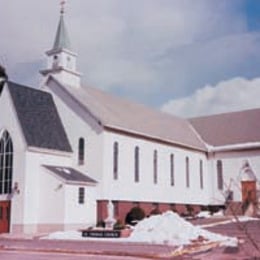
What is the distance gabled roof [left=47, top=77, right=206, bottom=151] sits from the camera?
3366cm

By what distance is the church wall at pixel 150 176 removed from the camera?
32.7 metres

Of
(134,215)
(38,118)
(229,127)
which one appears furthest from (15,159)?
(229,127)

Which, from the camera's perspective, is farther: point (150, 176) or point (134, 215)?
point (150, 176)

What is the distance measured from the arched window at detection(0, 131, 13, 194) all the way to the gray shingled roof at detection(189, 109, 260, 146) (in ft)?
69.9

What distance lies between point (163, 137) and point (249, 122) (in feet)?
38.7

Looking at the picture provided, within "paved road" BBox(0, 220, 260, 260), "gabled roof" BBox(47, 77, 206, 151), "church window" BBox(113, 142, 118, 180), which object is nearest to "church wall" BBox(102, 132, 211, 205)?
"church window" BBox(113, 142, 118, 180)

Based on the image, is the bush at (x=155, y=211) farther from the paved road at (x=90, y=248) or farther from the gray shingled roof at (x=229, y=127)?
the paved road at (x=90, y=248)

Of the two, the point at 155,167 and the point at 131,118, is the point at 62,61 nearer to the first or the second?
the point at 131,118

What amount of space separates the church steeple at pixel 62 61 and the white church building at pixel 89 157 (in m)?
0.08

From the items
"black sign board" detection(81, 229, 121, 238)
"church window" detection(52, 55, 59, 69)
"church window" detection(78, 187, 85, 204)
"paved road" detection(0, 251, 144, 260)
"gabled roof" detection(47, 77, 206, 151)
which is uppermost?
"church window" detection(52, 55, 59, 69)

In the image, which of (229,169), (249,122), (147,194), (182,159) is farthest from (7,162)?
(249,122)

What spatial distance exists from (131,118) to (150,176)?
4801mm

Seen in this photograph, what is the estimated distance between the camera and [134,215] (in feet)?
108

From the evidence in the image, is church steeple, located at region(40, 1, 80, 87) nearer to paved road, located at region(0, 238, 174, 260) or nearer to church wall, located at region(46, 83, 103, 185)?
church wall, located at region(46, 83, 103, 185)
